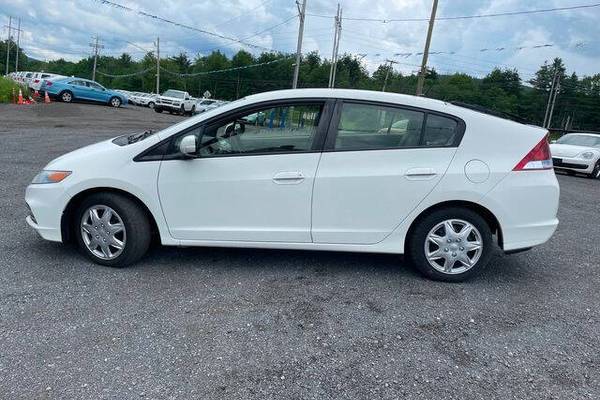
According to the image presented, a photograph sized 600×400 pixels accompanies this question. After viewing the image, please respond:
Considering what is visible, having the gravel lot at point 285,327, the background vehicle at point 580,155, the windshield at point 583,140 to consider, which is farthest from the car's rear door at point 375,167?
the windshield at point 583,140

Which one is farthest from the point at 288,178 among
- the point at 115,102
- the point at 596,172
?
the point at 115,102

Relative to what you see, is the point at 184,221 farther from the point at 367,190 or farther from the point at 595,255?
the point at 595,255

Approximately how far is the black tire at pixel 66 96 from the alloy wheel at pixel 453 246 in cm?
3145

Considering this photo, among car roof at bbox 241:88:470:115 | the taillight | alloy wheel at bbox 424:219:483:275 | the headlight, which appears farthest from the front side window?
the taillight

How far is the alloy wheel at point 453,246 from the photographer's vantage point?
12.4ft

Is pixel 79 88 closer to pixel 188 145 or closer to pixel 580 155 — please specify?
pixel 580 155

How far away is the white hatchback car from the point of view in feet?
12.1

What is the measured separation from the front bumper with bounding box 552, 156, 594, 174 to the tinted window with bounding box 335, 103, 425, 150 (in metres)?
12.1

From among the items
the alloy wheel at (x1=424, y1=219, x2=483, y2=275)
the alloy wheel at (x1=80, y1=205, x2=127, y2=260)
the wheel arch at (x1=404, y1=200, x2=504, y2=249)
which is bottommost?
the alloy wheel at (x1=80, y1=205, x2=127, y2=260)

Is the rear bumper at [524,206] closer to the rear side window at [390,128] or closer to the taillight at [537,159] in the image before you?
the taillight at [537,159]

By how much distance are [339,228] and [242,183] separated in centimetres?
90

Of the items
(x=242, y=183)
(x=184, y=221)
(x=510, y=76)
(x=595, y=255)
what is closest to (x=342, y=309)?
(x=242, y=183)

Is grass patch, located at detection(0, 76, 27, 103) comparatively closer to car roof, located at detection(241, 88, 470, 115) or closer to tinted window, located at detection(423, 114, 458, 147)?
car roof, located at detection(241, 88, 470, 115)

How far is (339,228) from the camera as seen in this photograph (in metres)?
3.79
